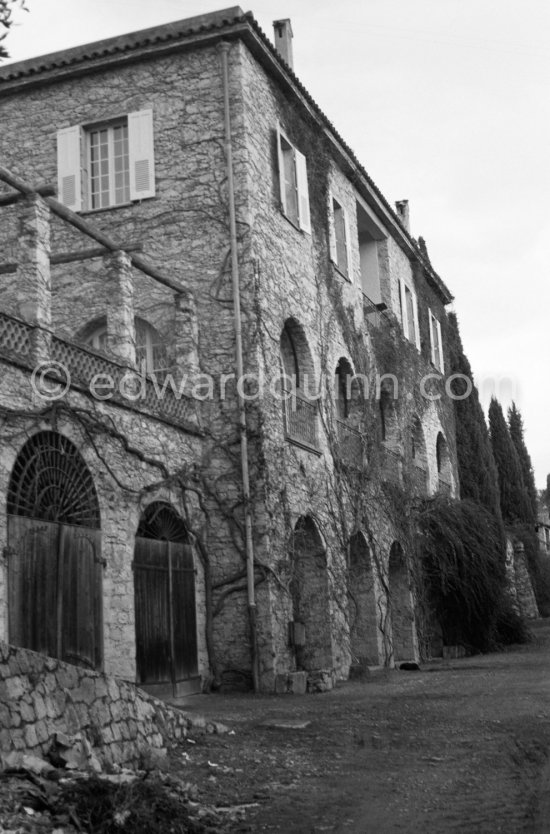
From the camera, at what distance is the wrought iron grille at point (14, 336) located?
10.2 m

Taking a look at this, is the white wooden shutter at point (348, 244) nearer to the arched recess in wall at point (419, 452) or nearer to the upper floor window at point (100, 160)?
the arched recess in wall at point (419, 452)

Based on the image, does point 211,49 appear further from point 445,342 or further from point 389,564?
point 445,342

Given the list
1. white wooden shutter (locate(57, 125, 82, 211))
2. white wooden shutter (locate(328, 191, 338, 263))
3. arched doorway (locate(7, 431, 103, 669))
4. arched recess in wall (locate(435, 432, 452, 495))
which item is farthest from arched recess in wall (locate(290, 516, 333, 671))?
arched recess in wall (locate(435, 432, 452, 495))

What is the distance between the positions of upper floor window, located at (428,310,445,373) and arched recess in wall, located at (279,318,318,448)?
29.6 ft

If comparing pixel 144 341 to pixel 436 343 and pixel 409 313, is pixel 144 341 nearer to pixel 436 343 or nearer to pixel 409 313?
pixel 409 313

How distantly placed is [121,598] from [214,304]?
4681 mm

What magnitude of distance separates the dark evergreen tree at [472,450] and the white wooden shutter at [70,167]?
44.8 ft

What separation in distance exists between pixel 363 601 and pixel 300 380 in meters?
3.93

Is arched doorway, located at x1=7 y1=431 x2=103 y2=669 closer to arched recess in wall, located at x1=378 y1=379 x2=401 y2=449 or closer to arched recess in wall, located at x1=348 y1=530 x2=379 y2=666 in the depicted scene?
arched recess in wall, located at x1=348 y1=530 x2=379 y2=666

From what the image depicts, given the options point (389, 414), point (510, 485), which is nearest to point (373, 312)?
point (389, 414)

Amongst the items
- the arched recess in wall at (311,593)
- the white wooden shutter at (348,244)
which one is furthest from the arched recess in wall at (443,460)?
the arched recess in wall at (311,593)

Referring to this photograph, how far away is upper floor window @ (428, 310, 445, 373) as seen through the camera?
25069mm

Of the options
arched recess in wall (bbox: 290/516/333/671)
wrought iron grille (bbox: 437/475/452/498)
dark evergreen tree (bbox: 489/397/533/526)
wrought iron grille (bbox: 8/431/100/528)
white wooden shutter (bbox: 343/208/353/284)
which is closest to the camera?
wrought iron grille (bbox: 8/431/100/528)

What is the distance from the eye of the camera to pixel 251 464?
14016 millimetres
